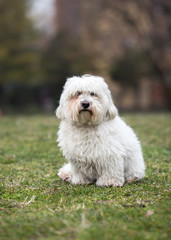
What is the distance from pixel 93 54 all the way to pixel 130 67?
3342mm

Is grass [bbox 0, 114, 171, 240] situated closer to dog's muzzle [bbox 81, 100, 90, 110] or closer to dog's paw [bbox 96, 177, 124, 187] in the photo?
dog's paw [bbox 96, 177, 124, 187]

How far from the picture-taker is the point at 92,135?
15.0ft

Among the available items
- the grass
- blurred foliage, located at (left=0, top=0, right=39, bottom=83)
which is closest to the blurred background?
blurred foliage, located at (left=0, top=0, right=39, bottom=83)

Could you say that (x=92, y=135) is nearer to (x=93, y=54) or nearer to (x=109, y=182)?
(x=109, y=182)

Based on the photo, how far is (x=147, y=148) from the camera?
738 centimetres

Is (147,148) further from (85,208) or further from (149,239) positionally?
(149,239)

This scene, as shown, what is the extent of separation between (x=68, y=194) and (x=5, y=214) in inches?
35.8

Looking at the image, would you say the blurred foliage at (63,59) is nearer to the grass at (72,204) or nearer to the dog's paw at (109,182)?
the grass at (72,204)

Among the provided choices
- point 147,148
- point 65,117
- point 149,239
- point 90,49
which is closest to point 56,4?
point 90,49

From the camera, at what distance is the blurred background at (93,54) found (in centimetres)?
2006

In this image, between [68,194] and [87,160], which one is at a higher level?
[87,160]

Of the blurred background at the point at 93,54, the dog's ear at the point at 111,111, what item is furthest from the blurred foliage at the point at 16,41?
the dog's ear at the point at 111,111

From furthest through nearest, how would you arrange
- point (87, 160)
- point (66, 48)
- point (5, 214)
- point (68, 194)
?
point (66, 48) → point (87, 160) → point (68, 194) → point (5, 214)

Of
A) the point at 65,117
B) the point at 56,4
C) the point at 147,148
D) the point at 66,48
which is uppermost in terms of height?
the point at 56,4
